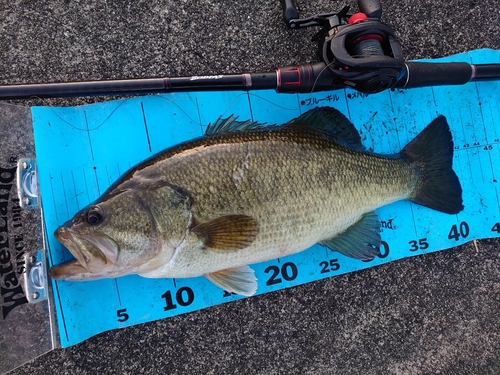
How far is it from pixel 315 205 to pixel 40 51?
148 cm

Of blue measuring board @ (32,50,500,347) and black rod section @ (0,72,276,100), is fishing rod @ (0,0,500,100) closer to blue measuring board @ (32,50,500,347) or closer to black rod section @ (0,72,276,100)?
black rod section @ (0,72,276,100)

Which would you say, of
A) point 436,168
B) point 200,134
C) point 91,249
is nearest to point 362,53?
point 436,168

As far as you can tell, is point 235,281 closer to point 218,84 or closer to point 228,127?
point 228,127

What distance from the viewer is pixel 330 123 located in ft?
5.67

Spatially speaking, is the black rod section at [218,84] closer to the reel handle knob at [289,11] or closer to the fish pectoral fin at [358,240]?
the reel handle knob at [289,11]

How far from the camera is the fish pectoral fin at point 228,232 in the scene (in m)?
1.46

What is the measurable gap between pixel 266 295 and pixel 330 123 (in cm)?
87

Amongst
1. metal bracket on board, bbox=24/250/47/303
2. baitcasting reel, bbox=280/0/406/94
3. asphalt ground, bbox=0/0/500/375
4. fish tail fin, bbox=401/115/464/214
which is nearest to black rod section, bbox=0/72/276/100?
baitcasting reel, bbox=280/0/406/94

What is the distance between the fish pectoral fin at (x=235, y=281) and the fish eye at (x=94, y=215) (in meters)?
0.50

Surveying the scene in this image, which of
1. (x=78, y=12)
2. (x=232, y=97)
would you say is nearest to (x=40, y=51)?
(x=78, y=12)

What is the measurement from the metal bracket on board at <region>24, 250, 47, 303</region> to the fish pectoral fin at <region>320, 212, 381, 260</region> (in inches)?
48.7

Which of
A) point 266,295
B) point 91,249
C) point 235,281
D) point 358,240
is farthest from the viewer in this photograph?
point 266,295

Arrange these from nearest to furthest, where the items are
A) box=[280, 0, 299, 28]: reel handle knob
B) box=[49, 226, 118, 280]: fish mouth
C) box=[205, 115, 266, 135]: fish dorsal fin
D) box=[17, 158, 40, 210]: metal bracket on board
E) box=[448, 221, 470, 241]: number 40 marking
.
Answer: box=[49, 226, 118, 280]: fish mouth < box=[205, 115, 266, 135]: fish dorsal fin < box=[17, 158, 40, 210]: metal bracket on board < box=[280, 0, 299, 28]: reel handle knob < box=[448, 221, 470, 241]: number 40 marking

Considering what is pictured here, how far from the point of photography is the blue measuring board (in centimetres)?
174
